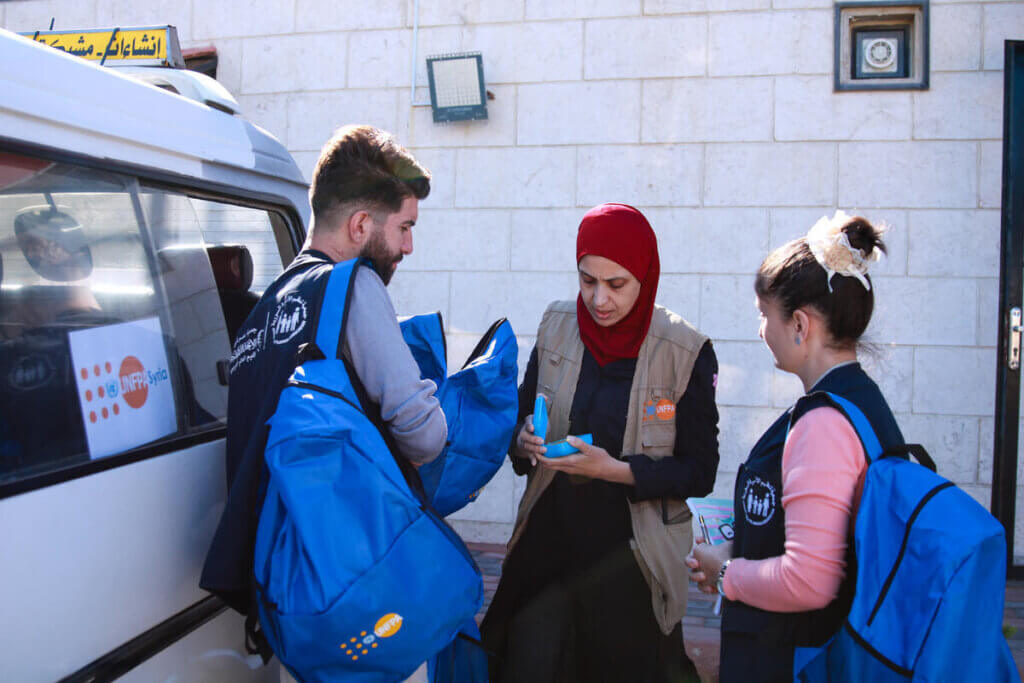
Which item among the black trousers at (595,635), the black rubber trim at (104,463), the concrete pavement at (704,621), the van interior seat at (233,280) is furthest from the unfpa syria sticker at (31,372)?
the concrete pavement at (704,621)

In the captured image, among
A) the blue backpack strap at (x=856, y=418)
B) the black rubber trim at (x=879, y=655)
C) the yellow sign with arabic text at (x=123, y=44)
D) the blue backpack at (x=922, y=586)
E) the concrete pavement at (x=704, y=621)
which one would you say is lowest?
the concrete pavement at (x=704, y=621)

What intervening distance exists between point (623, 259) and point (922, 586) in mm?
1141

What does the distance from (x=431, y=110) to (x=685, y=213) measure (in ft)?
5.60

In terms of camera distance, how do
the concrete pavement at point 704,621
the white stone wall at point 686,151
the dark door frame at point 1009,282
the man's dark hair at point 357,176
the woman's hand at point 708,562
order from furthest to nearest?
the white stone wall at point 686,151 → the dark door frame at point 1009,282 → the concrete pavement at point 704,621 → the man's dark hair at point 357,176 → the woman's hand at point 708,562

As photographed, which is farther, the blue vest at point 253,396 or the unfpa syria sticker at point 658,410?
the unfpa syria sticker at point 658,410

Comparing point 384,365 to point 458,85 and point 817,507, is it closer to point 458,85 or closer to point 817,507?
point 817,507

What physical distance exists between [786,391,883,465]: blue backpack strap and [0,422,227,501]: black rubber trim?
1336 millimetres

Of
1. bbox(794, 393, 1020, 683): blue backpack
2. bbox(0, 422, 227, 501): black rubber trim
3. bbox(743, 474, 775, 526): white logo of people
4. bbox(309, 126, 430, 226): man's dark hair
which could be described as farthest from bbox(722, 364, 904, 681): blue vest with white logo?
bbox(0, 422, 227, 501): black rubber trim

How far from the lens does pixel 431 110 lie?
4715 millimetres

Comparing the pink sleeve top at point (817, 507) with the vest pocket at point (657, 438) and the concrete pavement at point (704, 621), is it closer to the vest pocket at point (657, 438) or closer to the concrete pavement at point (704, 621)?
the vest pocket at point (657, 438)

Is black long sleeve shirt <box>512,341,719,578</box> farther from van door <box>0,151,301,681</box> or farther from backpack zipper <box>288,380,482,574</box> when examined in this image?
van door <box>0,151,301,681</box>

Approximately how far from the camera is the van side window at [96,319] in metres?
1.38

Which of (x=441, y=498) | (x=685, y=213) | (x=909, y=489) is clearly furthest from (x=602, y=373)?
(x=685, y=213)

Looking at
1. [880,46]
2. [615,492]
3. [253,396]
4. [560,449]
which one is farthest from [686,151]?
[253,396]
